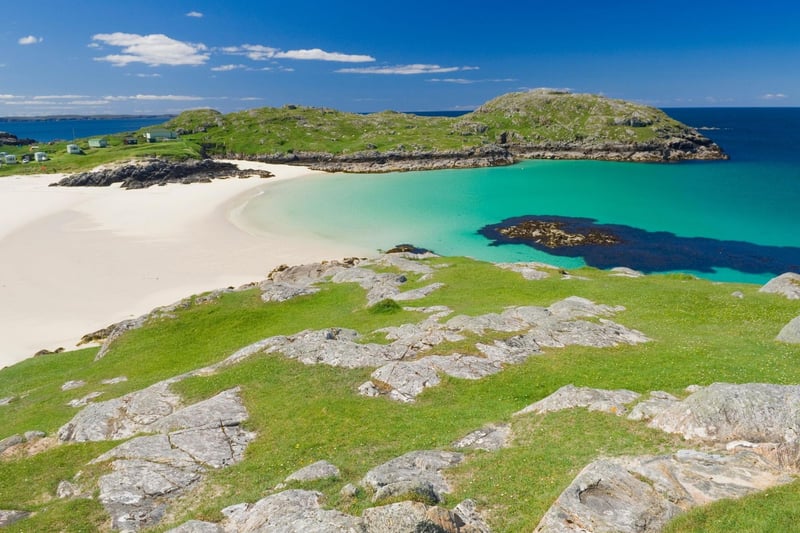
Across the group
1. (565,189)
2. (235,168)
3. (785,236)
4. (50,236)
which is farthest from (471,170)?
(50,236)

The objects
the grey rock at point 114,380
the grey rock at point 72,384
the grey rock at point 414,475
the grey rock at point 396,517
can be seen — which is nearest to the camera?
the grey rock at point 396,517

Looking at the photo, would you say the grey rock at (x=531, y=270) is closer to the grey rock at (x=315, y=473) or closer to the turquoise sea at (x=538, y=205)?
the turquoise sea at (x=538, y=205)

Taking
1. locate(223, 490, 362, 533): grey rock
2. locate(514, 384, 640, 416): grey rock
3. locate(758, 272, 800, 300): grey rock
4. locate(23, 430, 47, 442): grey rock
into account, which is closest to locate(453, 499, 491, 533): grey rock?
locate(223, 490, 362, 533): grey rock

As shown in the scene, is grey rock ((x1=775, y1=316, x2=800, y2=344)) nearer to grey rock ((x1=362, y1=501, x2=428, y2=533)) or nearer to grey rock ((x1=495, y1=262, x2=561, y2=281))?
grey rock ((x1=495, y1=262, x2=561, y2=281))

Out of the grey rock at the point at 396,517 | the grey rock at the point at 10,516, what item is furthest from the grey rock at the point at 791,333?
the grey rock at the point at 10,516

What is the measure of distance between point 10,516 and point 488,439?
845 inches

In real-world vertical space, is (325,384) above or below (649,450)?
below

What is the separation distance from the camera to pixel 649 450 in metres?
18.0

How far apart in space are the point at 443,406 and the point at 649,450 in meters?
11.0

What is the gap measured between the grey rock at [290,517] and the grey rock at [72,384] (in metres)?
29.0

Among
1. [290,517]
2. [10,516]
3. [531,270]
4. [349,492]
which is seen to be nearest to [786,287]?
[531,270]

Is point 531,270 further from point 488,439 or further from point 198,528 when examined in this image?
point 198,528

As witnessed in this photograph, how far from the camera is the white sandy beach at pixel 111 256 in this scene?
199 feet

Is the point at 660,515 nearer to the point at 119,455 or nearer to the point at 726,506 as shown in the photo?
the point at 726,506
